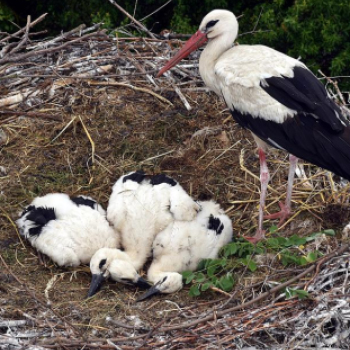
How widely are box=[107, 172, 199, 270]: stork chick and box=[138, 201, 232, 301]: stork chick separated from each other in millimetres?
77

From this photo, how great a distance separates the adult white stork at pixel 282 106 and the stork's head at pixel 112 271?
0.97 m

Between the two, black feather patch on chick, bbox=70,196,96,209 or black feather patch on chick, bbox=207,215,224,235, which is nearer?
black feather patch on chick, bbox=207,215,224,235

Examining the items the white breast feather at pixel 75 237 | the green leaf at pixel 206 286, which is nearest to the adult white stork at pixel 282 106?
the green leaf at pixel 206 286

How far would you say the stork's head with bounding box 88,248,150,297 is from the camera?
5.76 metres

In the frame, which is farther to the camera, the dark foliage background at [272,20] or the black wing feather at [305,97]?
the dark foliage background at [272,20]

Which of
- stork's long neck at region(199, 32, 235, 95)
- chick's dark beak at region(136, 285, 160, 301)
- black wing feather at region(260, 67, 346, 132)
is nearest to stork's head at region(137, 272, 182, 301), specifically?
chick's dark beak at region(136, 285, 160, 301)

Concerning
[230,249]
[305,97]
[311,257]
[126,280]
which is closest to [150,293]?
[126,280]

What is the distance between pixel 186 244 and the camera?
19.4 feet

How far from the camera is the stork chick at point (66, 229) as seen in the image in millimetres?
5984

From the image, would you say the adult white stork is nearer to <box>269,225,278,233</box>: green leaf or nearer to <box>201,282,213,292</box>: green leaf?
<box>269,225,278,233</box>: green leaf

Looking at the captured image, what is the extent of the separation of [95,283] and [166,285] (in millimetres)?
475

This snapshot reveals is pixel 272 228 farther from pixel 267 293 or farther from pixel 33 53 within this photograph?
pixel 33 53

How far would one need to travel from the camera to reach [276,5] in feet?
30.4

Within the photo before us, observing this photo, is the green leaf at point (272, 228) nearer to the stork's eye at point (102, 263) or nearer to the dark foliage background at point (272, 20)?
the stork's eye at point (102, 263)
